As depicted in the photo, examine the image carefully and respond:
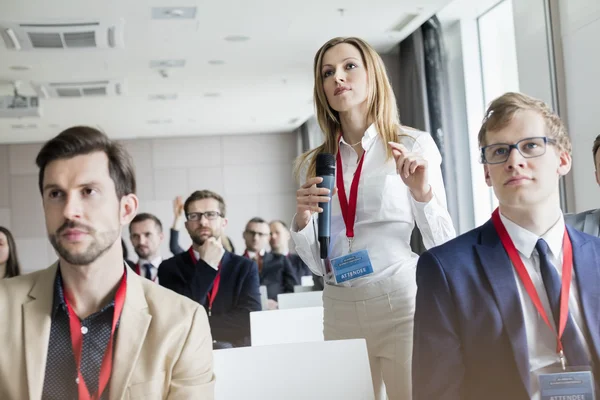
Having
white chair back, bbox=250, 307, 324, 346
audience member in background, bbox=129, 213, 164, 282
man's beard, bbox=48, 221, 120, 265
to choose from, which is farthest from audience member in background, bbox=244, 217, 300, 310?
man's beard, bbox=48, 221, 120, 265

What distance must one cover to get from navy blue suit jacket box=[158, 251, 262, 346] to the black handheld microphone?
212 cm

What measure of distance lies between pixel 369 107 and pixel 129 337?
4.01 ft

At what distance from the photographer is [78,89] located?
385 inches

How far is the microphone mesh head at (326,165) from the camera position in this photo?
2.34 m

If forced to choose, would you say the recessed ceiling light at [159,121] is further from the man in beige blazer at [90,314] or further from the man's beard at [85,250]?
the man's beard at [85,250]

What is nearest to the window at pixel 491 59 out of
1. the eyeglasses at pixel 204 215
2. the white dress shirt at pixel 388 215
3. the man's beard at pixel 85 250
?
the eyeglasses at pixel 204 215

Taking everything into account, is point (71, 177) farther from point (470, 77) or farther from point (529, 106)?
point (470, 77)

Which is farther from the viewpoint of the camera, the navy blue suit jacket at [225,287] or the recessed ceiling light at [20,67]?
the recessed ceiling light at [20,67]

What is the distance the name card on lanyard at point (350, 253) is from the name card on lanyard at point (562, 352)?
2.08ft

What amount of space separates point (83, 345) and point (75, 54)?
22.9 ft

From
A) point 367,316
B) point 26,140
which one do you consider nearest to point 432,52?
point 367,316

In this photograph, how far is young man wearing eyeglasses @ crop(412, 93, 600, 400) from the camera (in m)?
1.62

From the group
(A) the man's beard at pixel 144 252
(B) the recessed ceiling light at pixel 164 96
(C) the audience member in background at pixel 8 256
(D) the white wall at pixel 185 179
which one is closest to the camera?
(C) the audience member in background at pixel 8 256

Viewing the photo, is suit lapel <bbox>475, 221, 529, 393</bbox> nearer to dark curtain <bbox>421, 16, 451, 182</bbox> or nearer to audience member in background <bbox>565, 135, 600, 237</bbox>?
audience member in background <bbox>565, 135, 600, 237</bbox>
